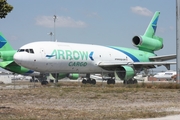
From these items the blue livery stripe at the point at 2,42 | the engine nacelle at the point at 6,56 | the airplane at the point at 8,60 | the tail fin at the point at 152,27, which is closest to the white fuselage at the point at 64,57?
the airplane at the point at 8,60

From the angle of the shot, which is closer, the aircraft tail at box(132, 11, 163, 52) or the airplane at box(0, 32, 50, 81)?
the airplane at box(0, 32, 50, 81)

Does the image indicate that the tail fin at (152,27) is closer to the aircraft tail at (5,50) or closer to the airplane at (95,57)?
the airplane at (95,57)

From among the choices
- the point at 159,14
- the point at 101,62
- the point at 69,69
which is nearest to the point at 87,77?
the point at 101,62

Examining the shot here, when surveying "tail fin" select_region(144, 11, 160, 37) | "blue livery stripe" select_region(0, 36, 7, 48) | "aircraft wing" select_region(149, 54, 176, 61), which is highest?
"tail fin" select_region(144, 11, 160, 37)

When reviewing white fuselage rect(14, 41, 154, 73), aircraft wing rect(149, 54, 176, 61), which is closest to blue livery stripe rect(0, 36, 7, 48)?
white fuselage rect(14, 41, 154, 73)

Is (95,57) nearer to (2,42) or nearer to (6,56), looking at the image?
(6,56)

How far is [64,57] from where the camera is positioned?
36906 millimetres

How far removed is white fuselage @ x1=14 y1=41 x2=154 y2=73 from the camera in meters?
35.3

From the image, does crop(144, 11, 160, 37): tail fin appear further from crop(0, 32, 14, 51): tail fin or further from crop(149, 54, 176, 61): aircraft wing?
crop(0, 32, 14, 51): tail fin

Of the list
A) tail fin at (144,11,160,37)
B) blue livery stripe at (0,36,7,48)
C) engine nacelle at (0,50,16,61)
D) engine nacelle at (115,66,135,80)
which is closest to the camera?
engine nacelle at (115,66,135,80)

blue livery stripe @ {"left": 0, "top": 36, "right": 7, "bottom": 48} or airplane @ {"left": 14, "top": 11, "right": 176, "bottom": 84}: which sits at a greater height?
blue livery stripe @ {"left": 0, "top": 36, "right": 7, "bottom": 48}

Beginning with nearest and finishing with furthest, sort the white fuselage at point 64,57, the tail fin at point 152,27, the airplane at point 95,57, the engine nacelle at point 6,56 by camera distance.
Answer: the white fuselage at point 64,57
the airplane at point 95,57
the engine nacelle at point 6,56
the tail fin at point 152,27

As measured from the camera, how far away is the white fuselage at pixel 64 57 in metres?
35.3

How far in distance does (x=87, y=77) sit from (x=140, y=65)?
17.8 ft
